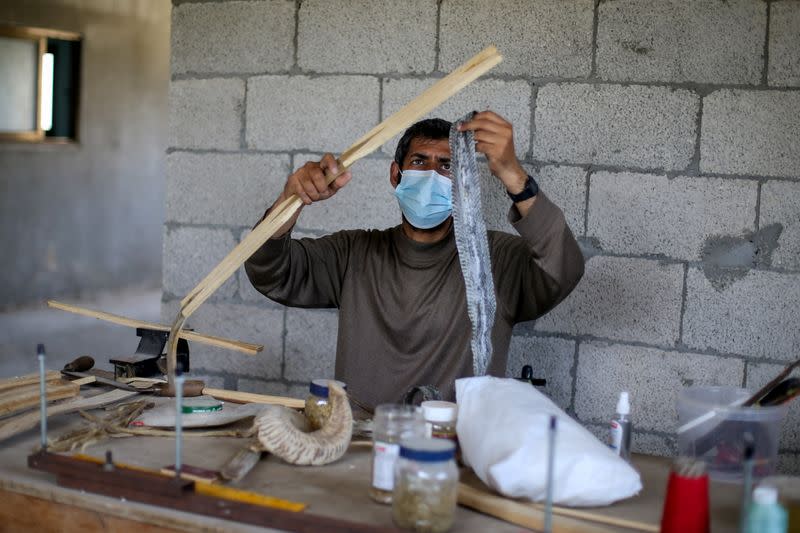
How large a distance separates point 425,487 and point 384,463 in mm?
166

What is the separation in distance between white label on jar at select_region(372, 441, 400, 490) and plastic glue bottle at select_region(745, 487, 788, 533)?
620 millimetres

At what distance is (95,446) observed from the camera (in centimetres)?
204

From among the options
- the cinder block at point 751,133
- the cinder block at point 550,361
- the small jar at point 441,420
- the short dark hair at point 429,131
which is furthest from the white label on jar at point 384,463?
the cinder block at point 751,133

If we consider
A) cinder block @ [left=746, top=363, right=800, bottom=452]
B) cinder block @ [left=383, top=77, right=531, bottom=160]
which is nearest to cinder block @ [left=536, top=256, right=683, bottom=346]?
cinder block @ [left=746, top=363, right=800, bottom=452]

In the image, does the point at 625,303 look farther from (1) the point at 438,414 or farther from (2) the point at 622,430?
(1) the point at 438,414

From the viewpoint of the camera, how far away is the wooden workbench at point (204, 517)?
1.71 metres

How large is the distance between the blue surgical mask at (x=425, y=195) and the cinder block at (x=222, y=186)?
0.96 metres

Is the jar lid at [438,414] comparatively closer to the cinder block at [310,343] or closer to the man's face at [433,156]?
the man's face at [433,156]

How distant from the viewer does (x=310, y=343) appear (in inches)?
138

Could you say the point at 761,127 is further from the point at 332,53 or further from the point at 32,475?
the point at 32,475

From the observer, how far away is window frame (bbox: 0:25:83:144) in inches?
285

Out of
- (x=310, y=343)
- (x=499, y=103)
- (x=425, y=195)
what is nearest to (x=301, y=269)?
(x=425, y=195)

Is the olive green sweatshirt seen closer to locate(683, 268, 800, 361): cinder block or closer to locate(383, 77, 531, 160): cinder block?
locate(383, 77, 531, 160): cinder block

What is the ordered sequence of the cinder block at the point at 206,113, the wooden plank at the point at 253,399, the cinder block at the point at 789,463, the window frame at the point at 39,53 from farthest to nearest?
the window frame at the point at 39,53 < the cinder block at the point at 206,113 < the cinder block at the point at 789,463 < the wooden plank at the point at 253,399
